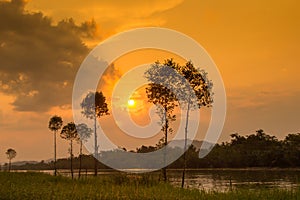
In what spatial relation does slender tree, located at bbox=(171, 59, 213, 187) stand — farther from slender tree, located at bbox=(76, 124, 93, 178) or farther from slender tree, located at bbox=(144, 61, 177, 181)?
slender tree, located at bbox=(76, 124, 93, 178)

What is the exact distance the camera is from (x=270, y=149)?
136 metres

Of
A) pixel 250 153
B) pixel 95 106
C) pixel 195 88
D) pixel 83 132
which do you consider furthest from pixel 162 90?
pixel 250 153

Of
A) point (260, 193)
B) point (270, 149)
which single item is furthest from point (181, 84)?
point (270, 149)

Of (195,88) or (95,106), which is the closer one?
(195,88)

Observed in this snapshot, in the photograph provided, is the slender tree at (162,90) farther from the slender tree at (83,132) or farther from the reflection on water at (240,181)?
the slender tree at (83,132)

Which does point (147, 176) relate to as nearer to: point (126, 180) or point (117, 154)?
point (126, 180)

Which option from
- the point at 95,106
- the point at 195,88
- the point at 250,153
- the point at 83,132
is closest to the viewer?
the point at 195,88

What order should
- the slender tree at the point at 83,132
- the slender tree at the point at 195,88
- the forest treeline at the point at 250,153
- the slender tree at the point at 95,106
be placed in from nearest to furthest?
1. the slender tree at the point at 195,88
2. the slender tree at the point at 95,106
3. the slender tree at the point at 83,132
4. the forest treeline at the point at 250,153

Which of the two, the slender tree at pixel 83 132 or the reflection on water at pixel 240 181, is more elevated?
the slender tree at pixel 83 132

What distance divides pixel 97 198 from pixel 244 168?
12235 centimetres

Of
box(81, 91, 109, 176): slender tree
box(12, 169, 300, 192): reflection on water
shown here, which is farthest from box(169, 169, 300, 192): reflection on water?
box(81, 91, 109, 176): slender tree

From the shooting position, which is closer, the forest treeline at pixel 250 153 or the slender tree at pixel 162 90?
the slender tree at pixel 162 90

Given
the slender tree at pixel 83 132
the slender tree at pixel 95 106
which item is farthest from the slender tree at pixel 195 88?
the slender tree at pixel 83 132

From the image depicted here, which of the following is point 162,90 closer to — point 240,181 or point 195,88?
point 195,88
